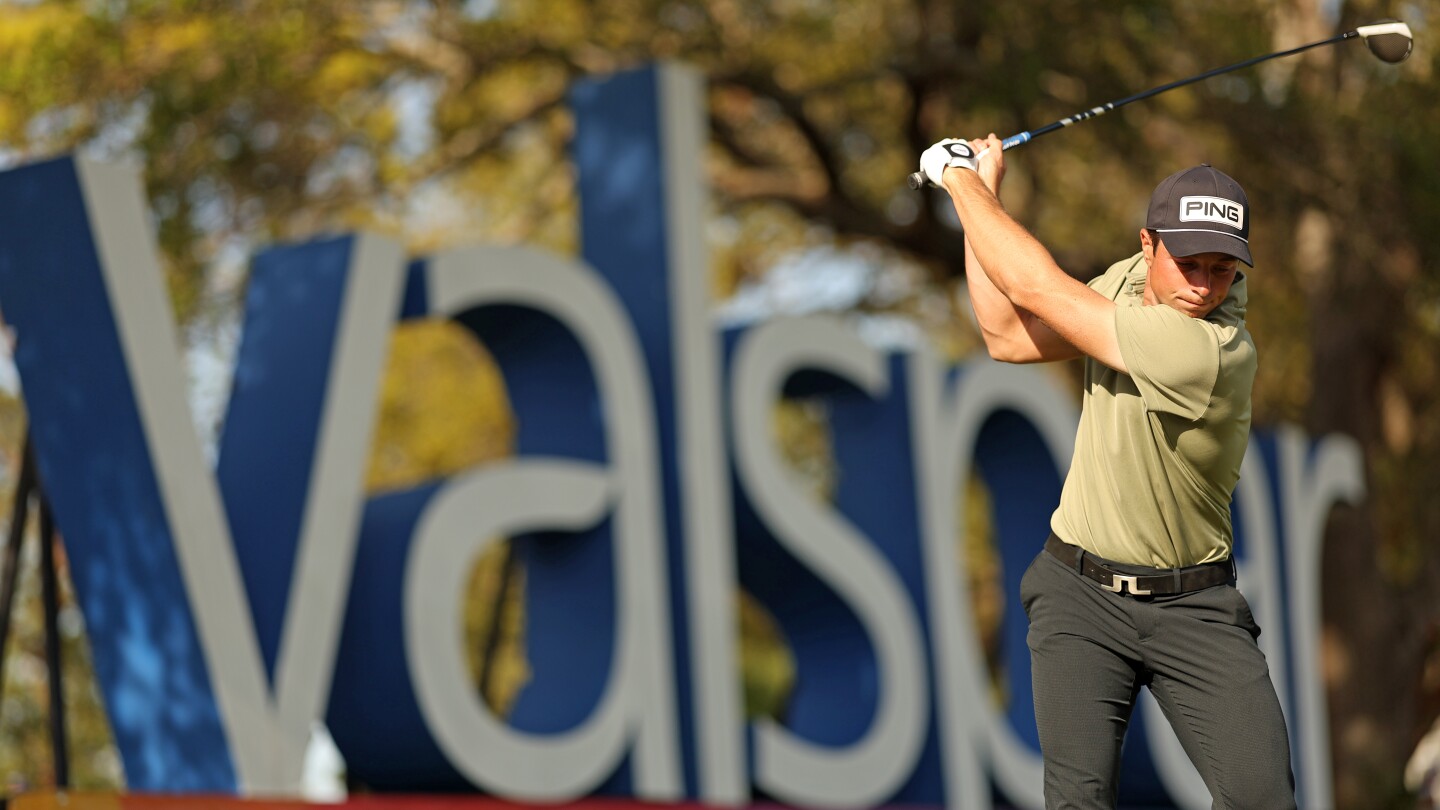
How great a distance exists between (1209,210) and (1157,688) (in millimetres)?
992

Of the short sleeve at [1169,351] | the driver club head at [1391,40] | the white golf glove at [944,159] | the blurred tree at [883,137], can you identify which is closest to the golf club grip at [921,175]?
the white golf glove at [944,159]

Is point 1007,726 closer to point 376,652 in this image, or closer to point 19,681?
point 376,652

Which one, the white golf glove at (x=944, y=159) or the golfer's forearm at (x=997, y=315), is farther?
the golfer's forearm at (x=997, y=315)

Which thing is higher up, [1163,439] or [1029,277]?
[1029,277]

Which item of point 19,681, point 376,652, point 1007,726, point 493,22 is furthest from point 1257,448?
point 19,681

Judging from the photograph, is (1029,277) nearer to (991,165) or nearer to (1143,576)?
(991,165)

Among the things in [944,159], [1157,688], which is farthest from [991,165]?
[1157,688]

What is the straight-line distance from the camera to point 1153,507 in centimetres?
393

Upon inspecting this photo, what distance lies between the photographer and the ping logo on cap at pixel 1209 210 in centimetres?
371

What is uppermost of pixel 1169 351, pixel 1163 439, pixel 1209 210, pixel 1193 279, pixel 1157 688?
pixel 1209 210

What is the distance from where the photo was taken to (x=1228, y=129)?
12852 mm

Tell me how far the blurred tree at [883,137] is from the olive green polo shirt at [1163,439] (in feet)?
27.3

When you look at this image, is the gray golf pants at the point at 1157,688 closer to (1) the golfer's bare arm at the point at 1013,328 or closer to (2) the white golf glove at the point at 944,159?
(1) the golfer's bare arm at the point at 1013,328

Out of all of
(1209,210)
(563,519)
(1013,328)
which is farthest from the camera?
(563,519)
